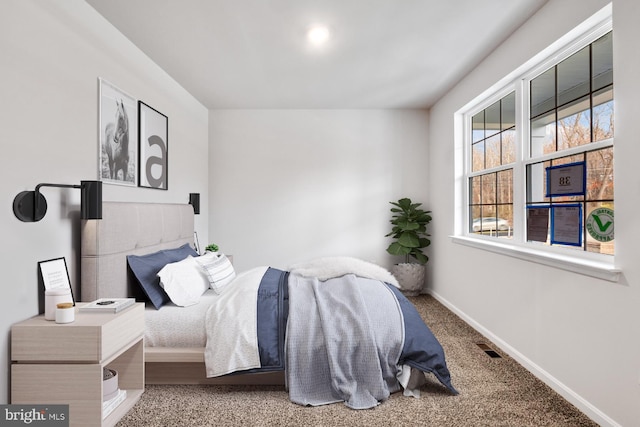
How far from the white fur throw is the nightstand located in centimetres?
154

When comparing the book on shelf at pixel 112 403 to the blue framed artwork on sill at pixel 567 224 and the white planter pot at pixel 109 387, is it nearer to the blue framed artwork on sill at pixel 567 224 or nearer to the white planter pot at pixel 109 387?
the white planter pot at pixel 109 387

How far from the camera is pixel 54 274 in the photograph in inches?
82.6

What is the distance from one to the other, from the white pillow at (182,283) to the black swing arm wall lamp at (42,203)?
0.64 m

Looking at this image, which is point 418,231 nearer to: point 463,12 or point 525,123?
point 525,123

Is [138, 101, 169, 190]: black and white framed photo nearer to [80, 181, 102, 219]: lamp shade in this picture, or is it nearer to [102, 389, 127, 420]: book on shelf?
[80, 181, 102, 219]: lamp shade

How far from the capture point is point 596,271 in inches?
77.5

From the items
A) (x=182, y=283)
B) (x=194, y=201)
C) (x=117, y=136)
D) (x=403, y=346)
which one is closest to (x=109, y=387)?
(x=182, y=283)

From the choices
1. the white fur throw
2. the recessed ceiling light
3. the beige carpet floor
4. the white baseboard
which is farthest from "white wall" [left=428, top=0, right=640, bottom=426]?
the recessed ceiling light

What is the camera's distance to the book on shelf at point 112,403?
1892mm

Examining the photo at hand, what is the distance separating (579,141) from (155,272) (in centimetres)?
306

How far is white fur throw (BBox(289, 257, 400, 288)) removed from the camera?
2.96 meters

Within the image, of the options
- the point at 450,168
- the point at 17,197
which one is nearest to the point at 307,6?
the point at 17,197

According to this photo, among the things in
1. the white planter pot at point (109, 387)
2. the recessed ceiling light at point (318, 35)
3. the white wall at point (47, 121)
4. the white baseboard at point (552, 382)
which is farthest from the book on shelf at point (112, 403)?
the recessed ceiling light at point (318, 35)

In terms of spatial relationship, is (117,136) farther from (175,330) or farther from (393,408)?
(393,408)
